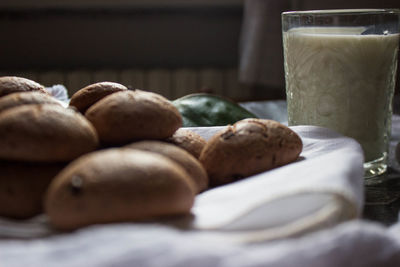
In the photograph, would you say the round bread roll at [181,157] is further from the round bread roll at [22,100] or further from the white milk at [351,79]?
the white milk at [351,79]

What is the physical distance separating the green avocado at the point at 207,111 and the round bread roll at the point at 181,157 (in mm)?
331

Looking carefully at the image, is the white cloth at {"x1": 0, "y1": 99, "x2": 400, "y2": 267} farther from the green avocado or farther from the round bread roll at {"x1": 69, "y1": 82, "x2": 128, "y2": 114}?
the green avocado

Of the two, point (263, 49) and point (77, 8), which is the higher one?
point (77, 8)

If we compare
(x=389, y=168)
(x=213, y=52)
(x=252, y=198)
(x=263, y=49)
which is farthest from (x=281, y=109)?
(x=213, y=52)

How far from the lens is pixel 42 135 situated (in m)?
0.39

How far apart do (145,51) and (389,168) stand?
173 cm

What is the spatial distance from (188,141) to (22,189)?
0.56ft

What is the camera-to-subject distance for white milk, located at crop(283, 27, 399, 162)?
24.8 inches

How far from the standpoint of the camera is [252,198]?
38 cm

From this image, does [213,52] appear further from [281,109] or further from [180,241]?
[180,241]

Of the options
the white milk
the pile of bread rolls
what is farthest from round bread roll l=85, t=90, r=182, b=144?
the white milk

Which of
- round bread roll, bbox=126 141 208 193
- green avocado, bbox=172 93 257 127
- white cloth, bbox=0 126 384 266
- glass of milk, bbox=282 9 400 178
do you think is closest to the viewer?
white cloth, bbox=0 126 384 266

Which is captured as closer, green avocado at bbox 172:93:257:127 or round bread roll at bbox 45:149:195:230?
round bread roll at bbox 45:149:195:230

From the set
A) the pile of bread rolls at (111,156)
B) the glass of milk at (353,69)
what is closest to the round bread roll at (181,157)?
the pile of bread rolls at (111,156)
